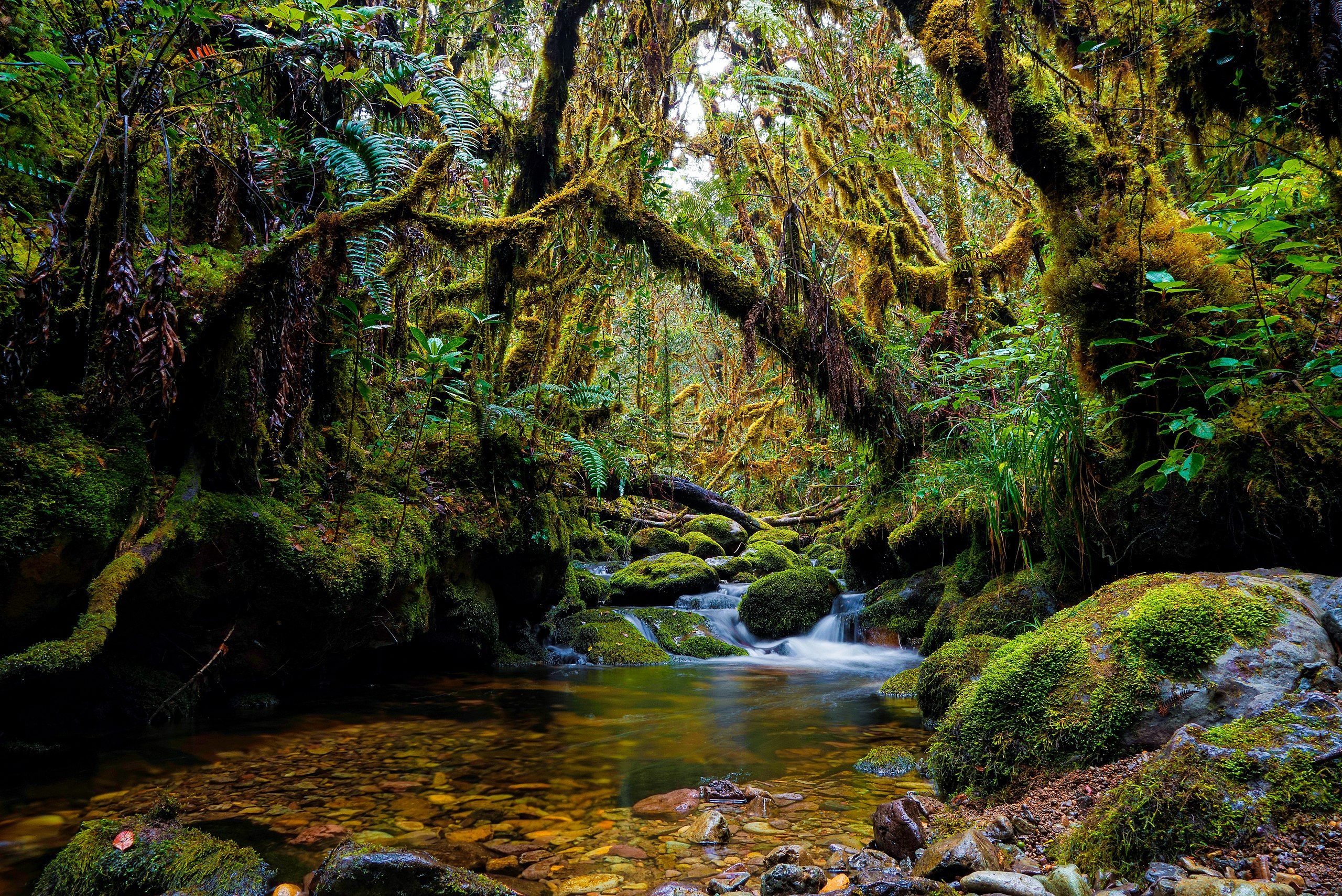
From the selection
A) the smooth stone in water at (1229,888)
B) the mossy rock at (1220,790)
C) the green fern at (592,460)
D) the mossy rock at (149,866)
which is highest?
the green fern at (592,460)

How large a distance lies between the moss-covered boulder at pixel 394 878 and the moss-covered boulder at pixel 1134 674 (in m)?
2.12

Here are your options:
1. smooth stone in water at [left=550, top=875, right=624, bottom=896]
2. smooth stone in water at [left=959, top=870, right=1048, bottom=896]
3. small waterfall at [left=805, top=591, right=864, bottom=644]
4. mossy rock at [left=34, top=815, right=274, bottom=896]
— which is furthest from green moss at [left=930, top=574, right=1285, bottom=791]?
small waterfall at [left=805, top=591, right=864, bottom=644]

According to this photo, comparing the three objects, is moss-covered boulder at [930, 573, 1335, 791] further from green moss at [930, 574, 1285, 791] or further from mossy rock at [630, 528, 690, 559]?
mossy rock at [630, 528, 690, 559]

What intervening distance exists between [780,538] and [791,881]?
11.7m

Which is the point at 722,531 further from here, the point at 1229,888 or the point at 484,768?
the point at 1229,888

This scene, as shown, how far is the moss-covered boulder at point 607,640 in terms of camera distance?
8.07 metres

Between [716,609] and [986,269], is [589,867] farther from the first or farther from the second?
[986,269]

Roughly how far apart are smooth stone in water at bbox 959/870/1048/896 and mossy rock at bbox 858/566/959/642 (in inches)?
195

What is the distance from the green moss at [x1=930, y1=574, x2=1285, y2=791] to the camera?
2.55 meters

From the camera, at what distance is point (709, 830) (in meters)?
2.87

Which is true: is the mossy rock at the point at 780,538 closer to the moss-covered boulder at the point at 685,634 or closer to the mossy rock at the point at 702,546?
the mossy rock at the point at 702,546

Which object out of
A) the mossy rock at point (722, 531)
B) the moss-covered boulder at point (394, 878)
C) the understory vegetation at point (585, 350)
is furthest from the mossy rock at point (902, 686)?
the mossy rock at point (722, 531)

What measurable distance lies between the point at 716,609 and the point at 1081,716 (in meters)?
7.57

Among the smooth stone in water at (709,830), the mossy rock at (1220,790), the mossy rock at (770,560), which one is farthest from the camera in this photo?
the mossy rock at (770,560)
